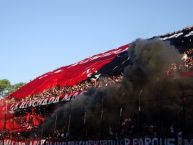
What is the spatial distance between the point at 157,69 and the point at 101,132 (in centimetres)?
405

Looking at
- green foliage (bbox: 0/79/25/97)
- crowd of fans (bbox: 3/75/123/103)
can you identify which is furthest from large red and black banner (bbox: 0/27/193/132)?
green foliage (bbox: 0/79/25/97)

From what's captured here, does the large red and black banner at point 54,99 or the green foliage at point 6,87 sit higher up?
the green foliage at point 6,87

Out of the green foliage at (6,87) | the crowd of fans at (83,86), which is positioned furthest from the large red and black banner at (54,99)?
the green foliage at (6,87)

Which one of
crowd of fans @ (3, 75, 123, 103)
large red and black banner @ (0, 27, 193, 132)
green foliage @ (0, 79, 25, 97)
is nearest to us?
crowd of fans @ (3, 75, 123, 103)

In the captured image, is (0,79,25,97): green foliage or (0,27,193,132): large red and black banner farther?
(0,79,25,97): green foliage

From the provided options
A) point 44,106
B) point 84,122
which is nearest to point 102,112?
point 84,122

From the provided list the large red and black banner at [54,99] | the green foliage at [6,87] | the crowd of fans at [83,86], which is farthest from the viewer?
the green foliage at [6,87]

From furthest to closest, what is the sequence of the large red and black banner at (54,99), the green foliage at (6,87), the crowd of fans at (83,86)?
the green foliage at (6,87) → the large red and black banner at (54,99) → the crowd of fans at (83,86)

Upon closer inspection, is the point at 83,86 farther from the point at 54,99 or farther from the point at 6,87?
the point at 6,87

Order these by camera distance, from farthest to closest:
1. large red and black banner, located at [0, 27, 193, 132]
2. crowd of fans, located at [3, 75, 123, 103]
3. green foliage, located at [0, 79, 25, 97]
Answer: green foliage, located at [0, 79, 25, 97] → large red and black banner, located at [0, 27, 193, 132] → crowd of fans, located at [3, 75, 123, 103]

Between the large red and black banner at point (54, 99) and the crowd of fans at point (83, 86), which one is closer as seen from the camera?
the crowd of fans at point (83, 86)

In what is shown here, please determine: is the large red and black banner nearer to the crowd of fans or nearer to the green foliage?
the crowd of fans

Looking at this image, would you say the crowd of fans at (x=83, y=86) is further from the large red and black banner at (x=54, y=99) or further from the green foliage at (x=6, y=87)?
the green foliage at (x=6, y=87)

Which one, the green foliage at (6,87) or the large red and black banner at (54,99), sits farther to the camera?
the green foliage at (6,87)
